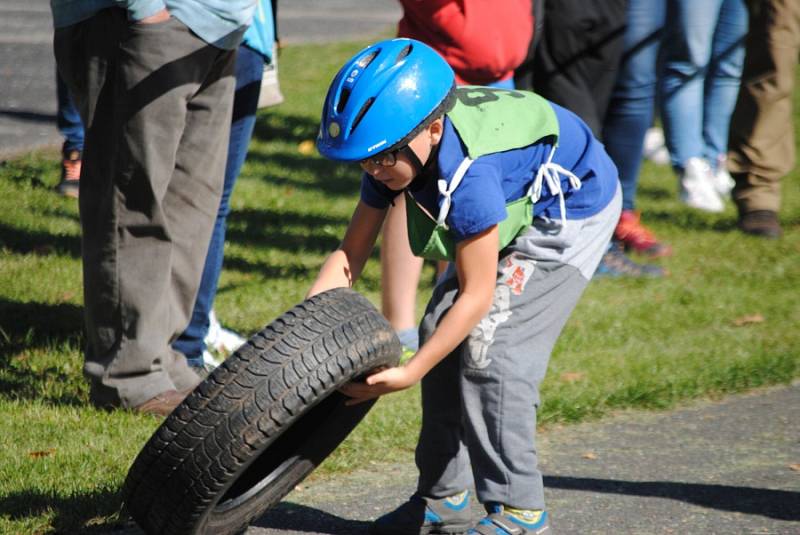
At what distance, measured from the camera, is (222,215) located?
4.84 metres

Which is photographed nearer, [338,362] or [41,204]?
[338,362]

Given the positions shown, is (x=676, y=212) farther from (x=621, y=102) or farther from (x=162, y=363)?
(x=162, y=363)

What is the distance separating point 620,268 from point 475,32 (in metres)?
1.97

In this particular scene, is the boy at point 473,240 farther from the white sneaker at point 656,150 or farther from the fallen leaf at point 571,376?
the white sneaker at point 656,150

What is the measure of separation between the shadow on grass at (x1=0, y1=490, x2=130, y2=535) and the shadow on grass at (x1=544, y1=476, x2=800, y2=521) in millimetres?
1430

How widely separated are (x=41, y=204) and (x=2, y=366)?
7.72 feet

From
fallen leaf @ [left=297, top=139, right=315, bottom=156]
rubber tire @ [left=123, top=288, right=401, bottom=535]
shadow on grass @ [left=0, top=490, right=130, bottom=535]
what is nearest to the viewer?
rubber tire @ [left=123, top=288, right=401, bottom=535]

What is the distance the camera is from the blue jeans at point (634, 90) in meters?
6.54

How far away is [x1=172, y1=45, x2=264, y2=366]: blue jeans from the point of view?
15.5ft

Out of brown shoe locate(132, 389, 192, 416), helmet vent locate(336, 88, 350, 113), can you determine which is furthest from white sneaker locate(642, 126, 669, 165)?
helmet vent locate(336, 88, 350, 113)

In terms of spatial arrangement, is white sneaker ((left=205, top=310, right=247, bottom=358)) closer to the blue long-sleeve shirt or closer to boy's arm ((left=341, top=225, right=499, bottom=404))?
the blue long-sleeve shirt

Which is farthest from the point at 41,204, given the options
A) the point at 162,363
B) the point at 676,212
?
the point at 676,212

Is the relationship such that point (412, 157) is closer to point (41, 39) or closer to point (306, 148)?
point (306, 148)

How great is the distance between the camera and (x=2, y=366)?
4770 millimetres
